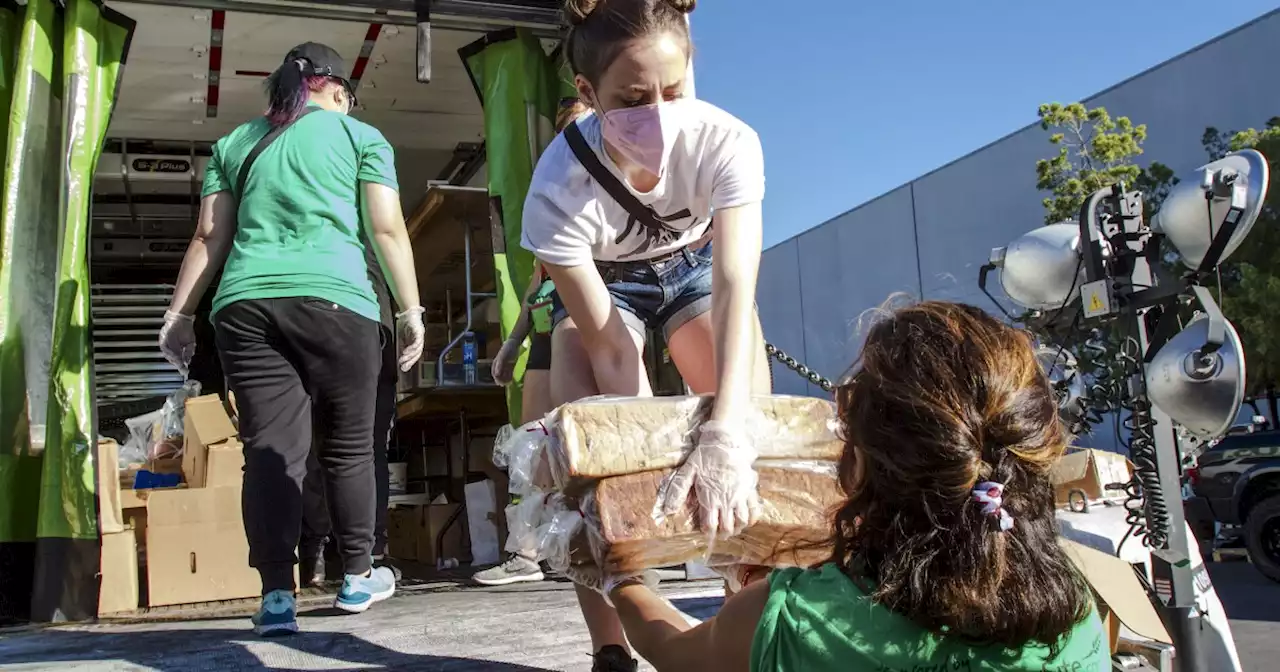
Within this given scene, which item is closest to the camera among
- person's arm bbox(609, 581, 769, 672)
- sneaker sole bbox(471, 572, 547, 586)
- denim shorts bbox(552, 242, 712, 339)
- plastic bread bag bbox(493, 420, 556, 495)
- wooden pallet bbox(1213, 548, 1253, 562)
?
person's arm bbox(609, 581, 769, 672)

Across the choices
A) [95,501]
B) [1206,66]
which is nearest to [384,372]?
[95,501]

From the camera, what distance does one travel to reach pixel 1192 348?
3.05 m

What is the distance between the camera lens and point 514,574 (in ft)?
14.6

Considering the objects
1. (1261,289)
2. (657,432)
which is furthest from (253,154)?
(1261,289)

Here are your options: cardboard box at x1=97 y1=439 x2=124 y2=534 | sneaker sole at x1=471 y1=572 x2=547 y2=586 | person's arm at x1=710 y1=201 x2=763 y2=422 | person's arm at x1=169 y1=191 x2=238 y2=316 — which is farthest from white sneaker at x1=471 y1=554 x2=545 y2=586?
person's arm at x1=710 y1=201 x2=763 y2=422

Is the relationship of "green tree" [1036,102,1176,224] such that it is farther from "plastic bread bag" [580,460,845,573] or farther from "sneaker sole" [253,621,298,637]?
"plastic bread bag" [580,460,845,573]

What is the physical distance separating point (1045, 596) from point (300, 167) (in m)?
2.35

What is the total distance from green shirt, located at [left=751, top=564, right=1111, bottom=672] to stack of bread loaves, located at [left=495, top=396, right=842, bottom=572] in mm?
320

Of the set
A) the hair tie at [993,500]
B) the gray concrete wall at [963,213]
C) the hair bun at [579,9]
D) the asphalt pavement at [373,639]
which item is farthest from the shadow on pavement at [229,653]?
the gray concrete wall at [963,213]

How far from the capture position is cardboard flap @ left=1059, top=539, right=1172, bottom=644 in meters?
1.80

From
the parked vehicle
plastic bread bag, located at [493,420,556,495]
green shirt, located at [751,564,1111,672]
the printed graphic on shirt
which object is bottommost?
the parked vehicle

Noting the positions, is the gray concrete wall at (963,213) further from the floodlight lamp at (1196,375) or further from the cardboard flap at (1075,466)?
the cardboard flap at (1075,466)

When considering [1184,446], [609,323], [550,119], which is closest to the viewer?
[609,323]

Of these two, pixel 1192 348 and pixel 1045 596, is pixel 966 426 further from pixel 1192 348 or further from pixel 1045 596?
pixel 1192 348
